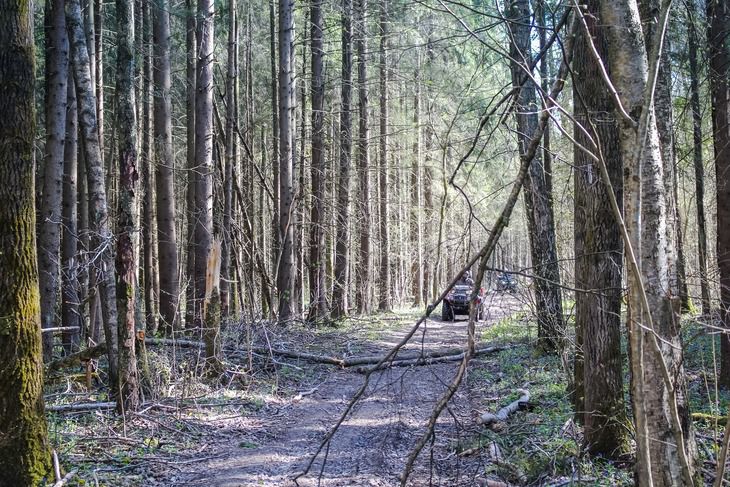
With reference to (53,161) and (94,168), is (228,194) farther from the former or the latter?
(53,161)

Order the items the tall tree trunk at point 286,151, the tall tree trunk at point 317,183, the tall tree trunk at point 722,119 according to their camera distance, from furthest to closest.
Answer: the tall tree trunk at point 317,183, the tall tree trunk at point 286,151, the tall tree trunk at point 722,119

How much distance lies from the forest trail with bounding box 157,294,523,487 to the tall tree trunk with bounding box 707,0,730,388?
3.29 m

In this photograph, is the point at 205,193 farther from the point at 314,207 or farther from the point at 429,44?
the point at 314,207

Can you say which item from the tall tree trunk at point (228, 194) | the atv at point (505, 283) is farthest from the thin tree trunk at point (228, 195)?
the atv at point (505, 283)

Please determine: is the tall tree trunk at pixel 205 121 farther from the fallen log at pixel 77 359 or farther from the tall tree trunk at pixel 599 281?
the tall tree trunk at pixel 599 281

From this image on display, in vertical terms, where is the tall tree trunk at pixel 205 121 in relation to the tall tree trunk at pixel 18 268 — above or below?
above

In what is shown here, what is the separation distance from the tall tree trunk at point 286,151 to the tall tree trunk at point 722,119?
875 cm

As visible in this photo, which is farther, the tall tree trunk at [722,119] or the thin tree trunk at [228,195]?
the thin tree trunk at [228,195]

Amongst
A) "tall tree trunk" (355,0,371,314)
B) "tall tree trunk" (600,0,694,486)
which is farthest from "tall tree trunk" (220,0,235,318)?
"tall tree trunk" (600,0,694,486)

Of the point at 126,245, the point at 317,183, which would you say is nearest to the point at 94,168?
the point at 126,245

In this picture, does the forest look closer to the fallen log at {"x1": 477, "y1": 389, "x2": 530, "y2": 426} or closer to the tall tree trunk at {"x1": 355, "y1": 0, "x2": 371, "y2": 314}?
the fallen log at {"x1": 477, "y1": 389, "x2": 530, "y2": 426}

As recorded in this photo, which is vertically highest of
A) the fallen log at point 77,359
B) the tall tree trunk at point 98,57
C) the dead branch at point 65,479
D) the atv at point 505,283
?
the tall tree trunk at point 98,57

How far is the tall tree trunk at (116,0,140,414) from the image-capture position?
6.80m

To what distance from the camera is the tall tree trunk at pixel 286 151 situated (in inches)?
556
